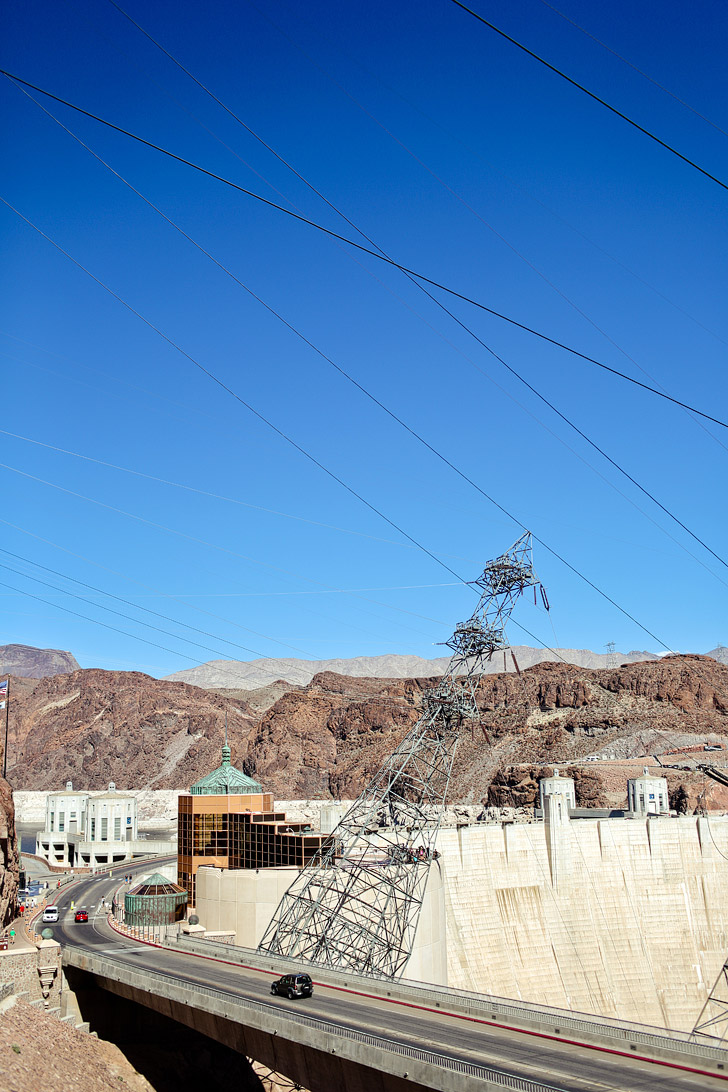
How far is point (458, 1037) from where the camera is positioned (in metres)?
23.9

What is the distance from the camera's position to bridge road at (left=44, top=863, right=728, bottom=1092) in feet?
64.6

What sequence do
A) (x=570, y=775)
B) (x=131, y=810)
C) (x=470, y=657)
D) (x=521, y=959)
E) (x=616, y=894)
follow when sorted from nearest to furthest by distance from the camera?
(x=470, y=657) → (x=521, y=959) → (x=616, y=894) → (x=131, y=810) → (x=570, y=775)

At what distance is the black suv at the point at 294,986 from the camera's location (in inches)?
1137

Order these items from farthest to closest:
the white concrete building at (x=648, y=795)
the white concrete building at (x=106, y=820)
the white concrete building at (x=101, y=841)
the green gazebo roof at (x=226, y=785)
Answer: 1. the white concrete building at (x=106, y=820)
2. the white concrete building at (x=101, y=841)
3. the white concrete building at (x=648, y=795)
4. the green gazebo roof at (x=226, y=785)

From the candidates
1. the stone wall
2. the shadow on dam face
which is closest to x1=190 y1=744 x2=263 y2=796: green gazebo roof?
the shadow on dam face

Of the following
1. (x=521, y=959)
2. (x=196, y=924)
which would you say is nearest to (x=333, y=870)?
(x=196, y=924)

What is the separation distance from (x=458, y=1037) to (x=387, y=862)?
2285 cm

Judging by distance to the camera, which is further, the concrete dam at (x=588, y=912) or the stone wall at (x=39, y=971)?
the concrete dam at (x=588, y=912)

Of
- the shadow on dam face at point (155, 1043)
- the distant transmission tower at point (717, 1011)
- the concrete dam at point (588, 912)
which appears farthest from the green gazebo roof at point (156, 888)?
the distant transmission tower at point (717, 1011)

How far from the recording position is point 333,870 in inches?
1743

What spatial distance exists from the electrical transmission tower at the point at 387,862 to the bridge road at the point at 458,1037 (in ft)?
23.9

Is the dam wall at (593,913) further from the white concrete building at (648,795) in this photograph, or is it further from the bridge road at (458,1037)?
the white concrete building at (648,795)

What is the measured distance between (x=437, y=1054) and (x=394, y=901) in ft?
79.9

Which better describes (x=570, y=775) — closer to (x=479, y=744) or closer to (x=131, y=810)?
(x=479, y=744)
